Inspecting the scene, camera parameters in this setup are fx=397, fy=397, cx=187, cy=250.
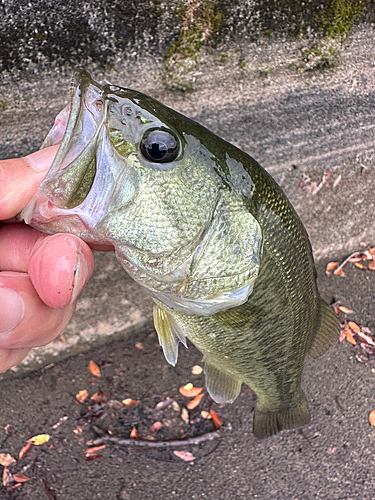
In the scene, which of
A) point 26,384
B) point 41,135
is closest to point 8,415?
point 26,384

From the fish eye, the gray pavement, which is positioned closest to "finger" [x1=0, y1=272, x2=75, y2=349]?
the fish eye

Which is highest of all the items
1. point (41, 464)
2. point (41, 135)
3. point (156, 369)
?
point (41, 135)

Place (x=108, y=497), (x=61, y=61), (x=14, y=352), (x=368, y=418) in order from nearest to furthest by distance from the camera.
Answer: (x=14, y=352), (x=61, y=61), (x=108, y=497), (x=368, y=418)

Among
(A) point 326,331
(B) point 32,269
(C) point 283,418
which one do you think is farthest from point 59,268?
(C) point 283,418

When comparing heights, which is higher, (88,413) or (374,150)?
(374,150)

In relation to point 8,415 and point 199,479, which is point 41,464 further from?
point 199,479

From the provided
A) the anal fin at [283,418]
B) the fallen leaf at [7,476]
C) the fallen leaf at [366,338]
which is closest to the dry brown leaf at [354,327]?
the fallen leaf at [366,338]

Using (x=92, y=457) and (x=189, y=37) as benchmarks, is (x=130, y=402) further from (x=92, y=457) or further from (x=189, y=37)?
(x=189, y=37)

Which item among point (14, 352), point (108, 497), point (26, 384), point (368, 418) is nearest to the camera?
point (14, 352)
